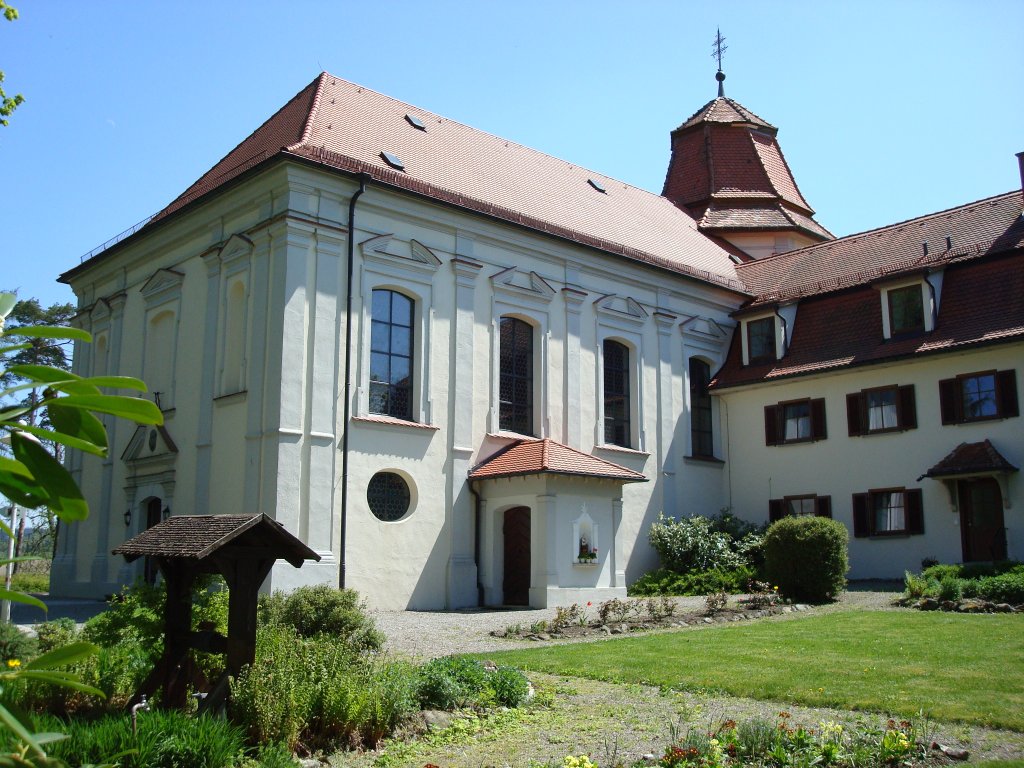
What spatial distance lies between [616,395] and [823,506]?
20.5ft

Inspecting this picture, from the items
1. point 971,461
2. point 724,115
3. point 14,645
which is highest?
point 724,115

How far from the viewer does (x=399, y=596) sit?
20.3m

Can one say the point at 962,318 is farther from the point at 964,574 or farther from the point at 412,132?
the point at 412,132

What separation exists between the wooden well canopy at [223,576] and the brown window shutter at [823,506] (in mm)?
20445

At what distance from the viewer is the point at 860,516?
25188mm

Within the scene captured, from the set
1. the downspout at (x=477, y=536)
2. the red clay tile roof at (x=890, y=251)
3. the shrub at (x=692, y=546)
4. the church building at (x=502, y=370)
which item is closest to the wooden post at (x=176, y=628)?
the church building at (x=502, y=370)

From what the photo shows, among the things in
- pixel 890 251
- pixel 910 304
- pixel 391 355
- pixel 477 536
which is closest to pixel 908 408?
pixel 910 304

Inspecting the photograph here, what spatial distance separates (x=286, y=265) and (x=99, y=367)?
9.35 m

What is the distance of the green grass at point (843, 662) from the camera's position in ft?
29.5

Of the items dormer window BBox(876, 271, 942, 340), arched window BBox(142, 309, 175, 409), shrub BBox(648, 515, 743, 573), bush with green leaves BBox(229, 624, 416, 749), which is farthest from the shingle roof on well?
dormer window BBox(876, 271, 942, 340)

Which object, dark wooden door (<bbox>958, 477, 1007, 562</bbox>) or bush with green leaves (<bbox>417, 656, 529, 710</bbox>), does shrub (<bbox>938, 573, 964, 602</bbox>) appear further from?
bush with green leaves (<bbox>417, 656, 529, 710</bbox>)

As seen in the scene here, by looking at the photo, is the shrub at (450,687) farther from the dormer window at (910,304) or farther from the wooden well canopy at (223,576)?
the dormer window at (910,304)

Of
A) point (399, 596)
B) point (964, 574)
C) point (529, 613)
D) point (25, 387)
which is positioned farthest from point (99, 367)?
point (25, 387)

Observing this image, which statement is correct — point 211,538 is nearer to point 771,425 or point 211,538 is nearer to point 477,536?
point 477,536
